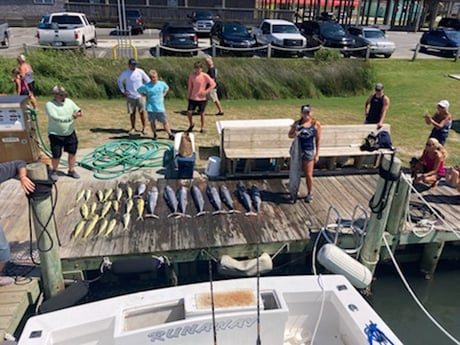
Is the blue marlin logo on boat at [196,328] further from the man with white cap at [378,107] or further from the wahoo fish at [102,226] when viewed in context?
the man with white cap at [378,107]

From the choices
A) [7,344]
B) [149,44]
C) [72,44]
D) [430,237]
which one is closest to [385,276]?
[430,237]

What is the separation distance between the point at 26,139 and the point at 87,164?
1366 millimetres

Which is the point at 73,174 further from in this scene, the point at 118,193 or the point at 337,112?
the point at 337,112

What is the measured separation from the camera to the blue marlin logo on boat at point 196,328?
14.1 feet

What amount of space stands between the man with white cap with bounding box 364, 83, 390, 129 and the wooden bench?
0.50m

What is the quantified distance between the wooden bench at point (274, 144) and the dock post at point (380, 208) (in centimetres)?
248

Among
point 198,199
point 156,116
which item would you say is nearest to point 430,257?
point 198,199

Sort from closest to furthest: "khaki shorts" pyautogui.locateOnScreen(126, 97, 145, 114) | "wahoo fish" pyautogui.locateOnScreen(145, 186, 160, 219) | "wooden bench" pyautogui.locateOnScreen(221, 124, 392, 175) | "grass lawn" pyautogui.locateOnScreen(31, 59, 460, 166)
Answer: "wahoo fish" pyautogui.locateOnScreen(145, 186, 160, 219)
"wooden bench" pyautogui.locateOnScreen(221, 124, 392, 175)
"khaki shorts" pyautogui.locateOnScreen(126, 97, 145, 114)
"grass lawn" pyautogui.locateOnScreen(31, 59, 460, 166)

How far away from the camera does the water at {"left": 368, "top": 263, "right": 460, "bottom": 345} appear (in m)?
6.48

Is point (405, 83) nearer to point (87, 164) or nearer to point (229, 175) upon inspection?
point (229, 175)

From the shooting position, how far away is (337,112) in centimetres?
1503

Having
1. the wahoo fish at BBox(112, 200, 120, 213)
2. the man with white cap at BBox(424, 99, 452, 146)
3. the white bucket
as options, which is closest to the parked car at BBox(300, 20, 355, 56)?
the man with white cap at BBox(424, 99, 452, 146)

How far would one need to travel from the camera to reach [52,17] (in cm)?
2267

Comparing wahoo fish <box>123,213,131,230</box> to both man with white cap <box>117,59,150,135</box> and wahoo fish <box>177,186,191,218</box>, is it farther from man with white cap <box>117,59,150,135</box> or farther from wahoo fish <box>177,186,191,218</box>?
man with white cap <box>117,59,150,135</box>
